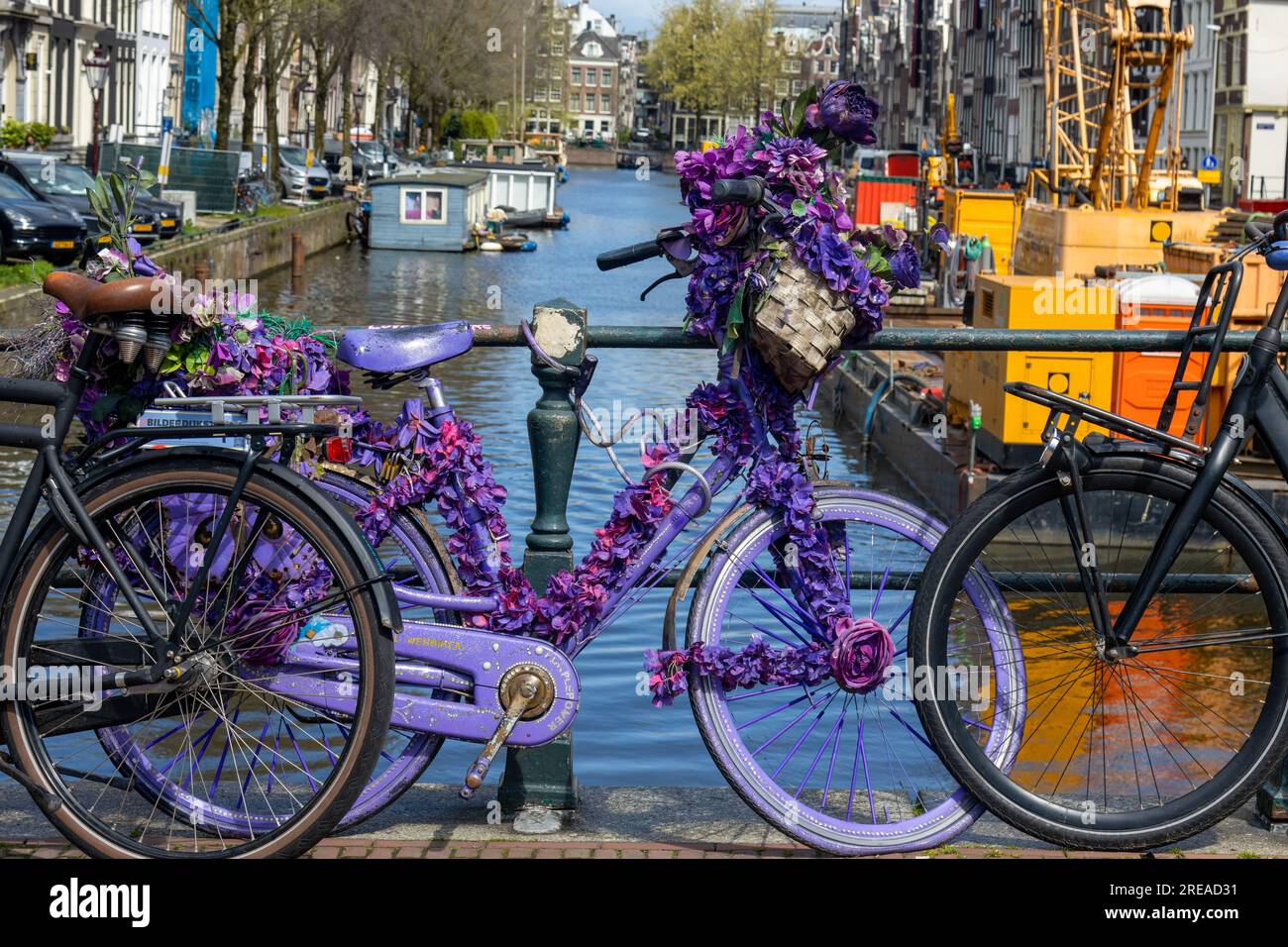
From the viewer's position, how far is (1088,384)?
14859 mm

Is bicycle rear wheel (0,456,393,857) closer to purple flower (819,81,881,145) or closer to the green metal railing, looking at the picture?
the green metal railing

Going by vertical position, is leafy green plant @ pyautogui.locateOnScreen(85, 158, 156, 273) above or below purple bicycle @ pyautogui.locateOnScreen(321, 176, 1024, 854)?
above

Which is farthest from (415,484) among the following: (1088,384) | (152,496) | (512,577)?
(1088,384)

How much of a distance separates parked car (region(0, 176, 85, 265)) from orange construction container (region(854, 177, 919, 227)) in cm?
3169

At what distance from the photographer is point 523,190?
66625 mm

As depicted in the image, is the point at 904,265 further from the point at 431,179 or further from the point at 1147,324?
the point at 431,179

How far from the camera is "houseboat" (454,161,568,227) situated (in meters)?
65.0

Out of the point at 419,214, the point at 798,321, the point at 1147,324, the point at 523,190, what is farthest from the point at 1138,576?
the point at 523,190

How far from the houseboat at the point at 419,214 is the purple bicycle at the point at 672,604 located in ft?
153

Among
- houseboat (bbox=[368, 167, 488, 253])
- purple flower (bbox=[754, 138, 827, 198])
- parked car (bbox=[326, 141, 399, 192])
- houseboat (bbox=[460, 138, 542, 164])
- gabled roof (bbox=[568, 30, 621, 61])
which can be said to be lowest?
purple flower (bbox=[754, 138, 827, 198])

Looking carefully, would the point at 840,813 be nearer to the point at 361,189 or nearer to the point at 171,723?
the point at 171,723

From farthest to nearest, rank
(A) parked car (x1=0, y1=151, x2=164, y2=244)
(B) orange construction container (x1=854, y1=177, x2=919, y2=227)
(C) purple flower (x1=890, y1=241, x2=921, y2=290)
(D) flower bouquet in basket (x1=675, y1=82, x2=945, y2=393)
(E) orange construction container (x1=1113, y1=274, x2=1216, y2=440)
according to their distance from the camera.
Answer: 1. (B) orange construction container (x1=854, y1=177, x2=919, y2=227)
2. (A) parked car (x1=0, y1=151, x2=164, y2=244)
3. (E) orange construction container (x1=1113, y1=274, x2=1216, y2=440)
4. (C) purple flower (x1=890, y1=241, x2=921, y2=290)
5. (D) flower bouquet in basket (x1=675, y1=82, x2=945, y2=393)

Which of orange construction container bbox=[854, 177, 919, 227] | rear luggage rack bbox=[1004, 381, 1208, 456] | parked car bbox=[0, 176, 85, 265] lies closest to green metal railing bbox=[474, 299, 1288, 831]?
rear luggage rack bbox=[1004, 381, 1208, 456]

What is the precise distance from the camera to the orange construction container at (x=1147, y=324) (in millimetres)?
15008
